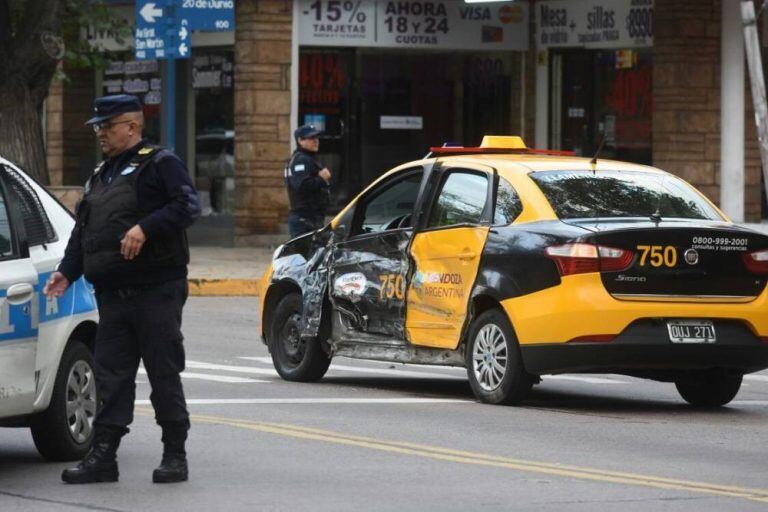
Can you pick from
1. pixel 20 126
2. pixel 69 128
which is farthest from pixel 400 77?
pixel 69 128

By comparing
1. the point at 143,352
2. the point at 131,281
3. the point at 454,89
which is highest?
the point at 454,89

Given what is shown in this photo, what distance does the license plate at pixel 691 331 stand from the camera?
1165 centimetres

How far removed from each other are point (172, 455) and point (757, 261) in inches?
186

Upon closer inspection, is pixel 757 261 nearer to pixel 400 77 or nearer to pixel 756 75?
pixel 756 75

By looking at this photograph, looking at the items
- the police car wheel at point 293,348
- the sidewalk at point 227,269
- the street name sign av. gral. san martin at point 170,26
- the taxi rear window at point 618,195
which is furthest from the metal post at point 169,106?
the taxi rear window at point 618,195

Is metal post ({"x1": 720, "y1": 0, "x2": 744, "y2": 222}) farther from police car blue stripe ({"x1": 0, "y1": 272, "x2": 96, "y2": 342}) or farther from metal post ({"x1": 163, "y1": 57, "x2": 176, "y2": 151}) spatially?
police car blue stripe ({"x1": 0, "y1": 272, "x2": 96, "y2": 342})

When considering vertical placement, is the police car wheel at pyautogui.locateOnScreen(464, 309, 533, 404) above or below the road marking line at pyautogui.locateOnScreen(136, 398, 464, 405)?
above

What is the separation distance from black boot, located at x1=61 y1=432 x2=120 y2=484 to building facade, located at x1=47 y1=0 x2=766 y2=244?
18509 mm

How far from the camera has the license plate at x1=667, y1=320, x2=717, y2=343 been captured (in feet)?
38.2

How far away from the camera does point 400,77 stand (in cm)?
2923

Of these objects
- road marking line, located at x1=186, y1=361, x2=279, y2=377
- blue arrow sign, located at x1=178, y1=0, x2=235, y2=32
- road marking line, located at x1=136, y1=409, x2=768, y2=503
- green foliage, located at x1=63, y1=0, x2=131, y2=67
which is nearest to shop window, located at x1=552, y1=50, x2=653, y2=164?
blue arrow sign, located at x1=178, y1=0, x2=235, y2=32

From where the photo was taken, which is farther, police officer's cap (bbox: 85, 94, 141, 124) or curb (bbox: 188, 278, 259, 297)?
curb (bbox: 188, 278, 259, 297)

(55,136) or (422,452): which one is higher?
(55,136)

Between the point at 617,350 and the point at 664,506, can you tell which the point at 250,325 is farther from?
the point at 664,506
